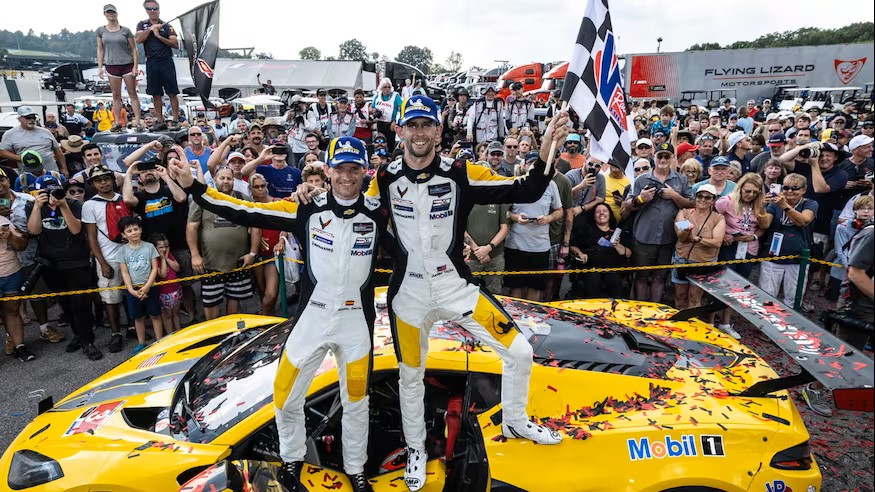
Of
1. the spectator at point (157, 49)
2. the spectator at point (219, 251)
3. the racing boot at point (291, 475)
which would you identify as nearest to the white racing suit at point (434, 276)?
A: the racing boot at point (291, 475)

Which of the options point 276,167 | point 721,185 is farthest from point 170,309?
point 721,185

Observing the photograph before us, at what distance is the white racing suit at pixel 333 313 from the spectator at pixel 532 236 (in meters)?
3.18

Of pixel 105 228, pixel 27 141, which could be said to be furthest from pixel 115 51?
pixel 105 228

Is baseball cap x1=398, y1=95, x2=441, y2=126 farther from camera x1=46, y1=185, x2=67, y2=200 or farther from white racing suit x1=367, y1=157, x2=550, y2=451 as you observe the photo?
camera x1=46, y1=185, x2=67, y2=200

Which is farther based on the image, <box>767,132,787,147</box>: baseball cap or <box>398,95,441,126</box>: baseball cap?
<box>767,132,787,147</box>: baseball cap

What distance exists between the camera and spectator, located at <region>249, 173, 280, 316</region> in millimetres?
6137

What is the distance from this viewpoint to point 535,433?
2.95 metres

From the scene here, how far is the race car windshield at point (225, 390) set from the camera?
3.04 metres

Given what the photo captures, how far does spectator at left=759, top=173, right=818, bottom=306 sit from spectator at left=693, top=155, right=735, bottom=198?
629 millimetres

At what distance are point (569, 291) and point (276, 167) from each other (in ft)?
13.5

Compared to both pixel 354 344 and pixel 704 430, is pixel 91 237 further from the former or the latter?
pixel 704 430

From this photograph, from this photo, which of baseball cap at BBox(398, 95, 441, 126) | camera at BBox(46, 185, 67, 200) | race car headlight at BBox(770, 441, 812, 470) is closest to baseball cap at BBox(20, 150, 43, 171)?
camera at BBox(46, 185, 67, 200)

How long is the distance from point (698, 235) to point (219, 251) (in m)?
5.10

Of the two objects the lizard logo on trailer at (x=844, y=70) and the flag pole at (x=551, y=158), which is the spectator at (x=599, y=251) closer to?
the flag pole at (x=551, y=158)
